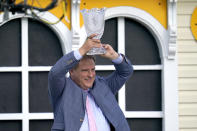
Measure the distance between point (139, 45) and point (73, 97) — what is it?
266cm

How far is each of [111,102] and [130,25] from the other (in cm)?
255

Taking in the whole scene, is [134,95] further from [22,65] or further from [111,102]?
[111,102]

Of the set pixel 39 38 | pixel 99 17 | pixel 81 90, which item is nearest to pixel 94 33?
pixel 99 17

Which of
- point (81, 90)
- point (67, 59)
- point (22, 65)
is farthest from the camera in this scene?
point (22, 65)

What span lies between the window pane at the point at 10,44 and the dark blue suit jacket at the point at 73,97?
240cm

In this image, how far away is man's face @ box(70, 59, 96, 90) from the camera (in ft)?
11.7

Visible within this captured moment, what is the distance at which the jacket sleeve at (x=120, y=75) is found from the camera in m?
3.73

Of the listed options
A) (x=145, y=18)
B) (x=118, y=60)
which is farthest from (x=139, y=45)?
(x=118, y=60)

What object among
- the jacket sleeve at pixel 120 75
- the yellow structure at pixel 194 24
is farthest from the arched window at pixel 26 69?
the jacket sleeve at pixel 120 75

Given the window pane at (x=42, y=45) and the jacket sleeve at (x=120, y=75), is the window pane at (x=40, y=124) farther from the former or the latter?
the jacket sleeve at (x=120, y=75)

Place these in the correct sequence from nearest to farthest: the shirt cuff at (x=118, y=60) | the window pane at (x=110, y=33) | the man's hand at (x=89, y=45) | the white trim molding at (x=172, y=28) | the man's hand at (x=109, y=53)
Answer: the man's hand at (x=89, y=45) < the man's hand at (x=109, y=53) < the shirt cuff at (x=118, y=60) < the white trim molding at (x=172, y=28) < the window pane at (x=110, y=33)

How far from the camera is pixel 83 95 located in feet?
11.8

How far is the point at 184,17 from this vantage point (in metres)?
5.95

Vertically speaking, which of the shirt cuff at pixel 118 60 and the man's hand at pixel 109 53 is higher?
the man's hand at pixel 109 53
